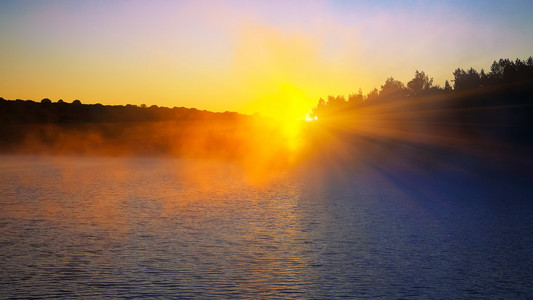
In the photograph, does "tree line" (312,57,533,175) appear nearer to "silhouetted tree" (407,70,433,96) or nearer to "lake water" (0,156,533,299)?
"lake water" (0,156,533,299)

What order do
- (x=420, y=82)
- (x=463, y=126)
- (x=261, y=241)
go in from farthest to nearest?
(x=420, y=82)
(x=463, y=126)
(x=261, y=241)

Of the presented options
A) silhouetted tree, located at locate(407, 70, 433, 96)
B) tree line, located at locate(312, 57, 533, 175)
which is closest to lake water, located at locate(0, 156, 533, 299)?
tree line, located at locate(312, 57, 533, 175)

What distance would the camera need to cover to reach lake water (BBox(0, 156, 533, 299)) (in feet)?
17.4

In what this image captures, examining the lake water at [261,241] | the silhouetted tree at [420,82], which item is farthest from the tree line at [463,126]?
the silhouetted tree at [420,82]

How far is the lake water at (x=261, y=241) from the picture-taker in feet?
17.4

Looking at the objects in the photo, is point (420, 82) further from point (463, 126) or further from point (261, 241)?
point (261, 241)

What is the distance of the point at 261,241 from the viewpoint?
7.29 metres

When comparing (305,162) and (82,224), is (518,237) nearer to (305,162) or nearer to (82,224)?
(82,224)

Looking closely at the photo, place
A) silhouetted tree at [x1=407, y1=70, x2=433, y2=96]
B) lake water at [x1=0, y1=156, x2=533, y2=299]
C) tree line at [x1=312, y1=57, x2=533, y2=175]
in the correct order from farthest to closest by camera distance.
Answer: silhouetted tree at [x1=407, y1=70, x2=433, y2=96], tree line at [x1=312, y1=57, x2=533, y2=175], lake water at [x1=0, y1=156, x2=533, y2=299]

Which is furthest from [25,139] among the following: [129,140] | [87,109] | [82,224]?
[82,224]

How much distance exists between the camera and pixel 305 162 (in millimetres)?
22312

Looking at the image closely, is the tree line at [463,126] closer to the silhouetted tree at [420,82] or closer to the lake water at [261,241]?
the lake water at [261,241]

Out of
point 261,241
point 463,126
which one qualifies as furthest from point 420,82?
point 261,241

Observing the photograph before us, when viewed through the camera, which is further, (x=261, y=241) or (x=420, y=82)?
(x=420, y=82)
